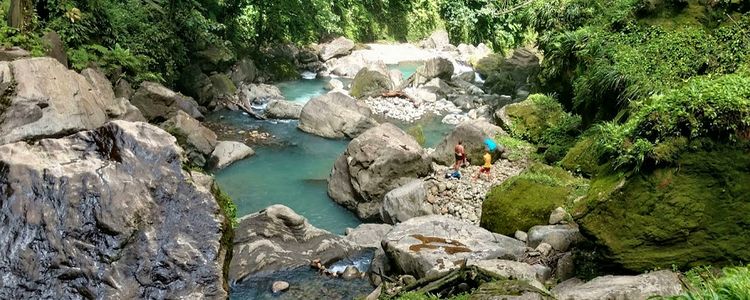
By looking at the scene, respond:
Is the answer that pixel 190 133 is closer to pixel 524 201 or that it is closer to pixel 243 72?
pixel 524 201

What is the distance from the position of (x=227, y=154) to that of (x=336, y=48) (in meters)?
19.6

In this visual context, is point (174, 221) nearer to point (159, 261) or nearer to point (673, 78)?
point (159, 261)

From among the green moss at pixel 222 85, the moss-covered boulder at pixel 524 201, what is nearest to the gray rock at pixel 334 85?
the green moss at pixel 222 85

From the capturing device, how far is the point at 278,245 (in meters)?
11.6

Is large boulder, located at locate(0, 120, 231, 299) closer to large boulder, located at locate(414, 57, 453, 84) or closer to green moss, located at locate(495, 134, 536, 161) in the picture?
green moss, located at locate(495, 134, 536, 161)

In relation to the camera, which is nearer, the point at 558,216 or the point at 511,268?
the point at 511,268

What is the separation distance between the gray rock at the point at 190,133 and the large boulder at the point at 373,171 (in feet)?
13.8

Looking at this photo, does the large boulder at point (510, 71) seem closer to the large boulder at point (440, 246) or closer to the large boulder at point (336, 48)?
the large boulder at point (336, 48)

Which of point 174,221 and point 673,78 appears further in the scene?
point 673,78

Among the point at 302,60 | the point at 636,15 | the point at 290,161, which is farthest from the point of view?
the point at 302,60

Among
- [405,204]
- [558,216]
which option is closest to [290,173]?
[405,204]

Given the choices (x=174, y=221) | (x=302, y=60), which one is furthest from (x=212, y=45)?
(x=174, y=221)

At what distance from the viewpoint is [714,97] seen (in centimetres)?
683

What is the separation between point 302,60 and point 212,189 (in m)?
28.3
